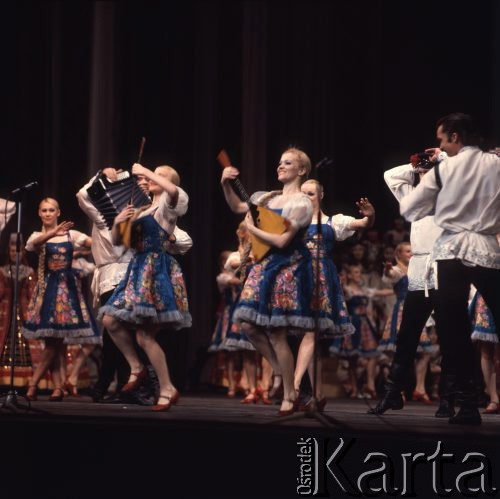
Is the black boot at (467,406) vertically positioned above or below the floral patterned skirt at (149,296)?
below

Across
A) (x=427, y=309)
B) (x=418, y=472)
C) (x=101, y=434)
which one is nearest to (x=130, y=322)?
(x=101, y=434)

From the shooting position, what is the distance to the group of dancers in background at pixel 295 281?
5.15 m

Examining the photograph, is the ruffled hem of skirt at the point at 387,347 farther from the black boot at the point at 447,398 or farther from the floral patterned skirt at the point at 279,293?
the floral patterned skirt at the point at 279,293

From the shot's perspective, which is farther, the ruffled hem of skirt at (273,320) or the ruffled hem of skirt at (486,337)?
the ruffled hem of skirt at (486,337)

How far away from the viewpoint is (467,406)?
17.2 feet

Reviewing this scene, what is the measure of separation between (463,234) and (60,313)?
3488 millimetres

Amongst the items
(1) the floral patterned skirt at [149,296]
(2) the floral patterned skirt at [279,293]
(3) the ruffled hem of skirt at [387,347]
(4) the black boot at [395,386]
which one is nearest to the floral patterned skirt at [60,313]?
(1) the floral patterned skirt at [149,296]

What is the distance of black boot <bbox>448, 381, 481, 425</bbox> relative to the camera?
5.19 metres

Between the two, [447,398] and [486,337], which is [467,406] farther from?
[486,337]

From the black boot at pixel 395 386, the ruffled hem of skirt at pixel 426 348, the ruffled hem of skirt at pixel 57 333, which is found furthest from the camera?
the ruffled hem of skirt at pixel 426 348

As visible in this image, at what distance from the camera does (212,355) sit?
1086cm

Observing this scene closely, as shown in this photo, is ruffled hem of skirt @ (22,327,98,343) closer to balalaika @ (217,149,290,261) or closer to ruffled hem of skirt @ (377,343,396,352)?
balalaika @ (217,149,290,261)

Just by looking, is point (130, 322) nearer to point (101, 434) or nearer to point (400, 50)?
point (101, 434)

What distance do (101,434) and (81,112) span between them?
663 centimetres
